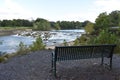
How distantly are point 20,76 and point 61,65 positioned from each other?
5.97 ft

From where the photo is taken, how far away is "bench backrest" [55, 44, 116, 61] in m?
7.04

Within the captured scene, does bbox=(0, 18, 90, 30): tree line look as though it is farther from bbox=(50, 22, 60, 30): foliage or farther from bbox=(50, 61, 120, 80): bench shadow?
bbox=(50, 61, 120, 80): bench shadow

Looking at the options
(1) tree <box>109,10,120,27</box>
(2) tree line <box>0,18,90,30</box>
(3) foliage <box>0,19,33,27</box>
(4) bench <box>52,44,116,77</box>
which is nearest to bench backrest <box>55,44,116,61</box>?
(4) bench <box>52,44,116,77</box>

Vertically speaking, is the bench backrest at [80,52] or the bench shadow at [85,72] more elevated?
the bench backrest at [80,52]

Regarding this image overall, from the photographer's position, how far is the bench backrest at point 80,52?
7.04 m

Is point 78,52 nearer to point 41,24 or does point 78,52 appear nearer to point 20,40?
point 20,40

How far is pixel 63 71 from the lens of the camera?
7.49 m

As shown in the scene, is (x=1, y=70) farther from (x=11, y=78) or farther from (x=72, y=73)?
(x=72, y=73)

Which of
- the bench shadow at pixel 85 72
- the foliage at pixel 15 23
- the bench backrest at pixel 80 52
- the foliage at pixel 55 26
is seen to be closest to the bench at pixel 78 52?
the bench backrest at pixel 80 52

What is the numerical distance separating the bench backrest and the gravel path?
0.44 m

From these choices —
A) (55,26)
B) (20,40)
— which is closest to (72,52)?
(20,40)

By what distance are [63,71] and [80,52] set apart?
760 millimetres

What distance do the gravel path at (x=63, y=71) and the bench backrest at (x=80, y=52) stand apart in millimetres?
439

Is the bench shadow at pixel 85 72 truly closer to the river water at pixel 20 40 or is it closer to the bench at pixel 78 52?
the bench at pixel 78 52
